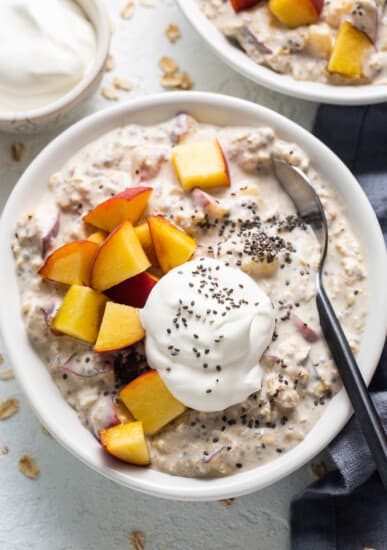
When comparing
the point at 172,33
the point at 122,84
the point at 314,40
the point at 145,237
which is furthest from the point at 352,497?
the point at 172,33

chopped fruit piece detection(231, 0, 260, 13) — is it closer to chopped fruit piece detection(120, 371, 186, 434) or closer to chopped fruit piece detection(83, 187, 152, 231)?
chopped fruit piece detection(83, 187, 152, 231)

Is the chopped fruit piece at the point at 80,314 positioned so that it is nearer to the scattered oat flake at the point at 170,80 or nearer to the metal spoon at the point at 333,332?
the metal spoon at the point at 333,332

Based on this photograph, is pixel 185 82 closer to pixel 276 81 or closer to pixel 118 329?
pixel 276 81

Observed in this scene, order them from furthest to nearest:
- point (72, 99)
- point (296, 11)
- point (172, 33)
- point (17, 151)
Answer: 1. point (172, 33)
2. point (17, 151)
3. point (296, 11)
4. point (72, 99)

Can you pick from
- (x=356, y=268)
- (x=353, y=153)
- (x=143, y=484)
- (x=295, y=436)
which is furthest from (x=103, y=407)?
(x=353, y=153)

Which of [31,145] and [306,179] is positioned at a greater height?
[306,179]

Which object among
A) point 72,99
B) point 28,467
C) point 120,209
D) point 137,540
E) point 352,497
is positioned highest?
point 72,99

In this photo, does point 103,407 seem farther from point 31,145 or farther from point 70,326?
point 31,145

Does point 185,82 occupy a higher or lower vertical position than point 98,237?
higher
